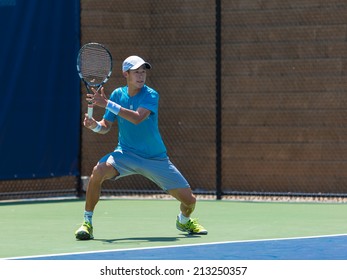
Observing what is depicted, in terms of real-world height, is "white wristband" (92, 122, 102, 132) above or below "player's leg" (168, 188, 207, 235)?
above

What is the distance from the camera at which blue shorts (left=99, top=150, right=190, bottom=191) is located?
973 centimetres

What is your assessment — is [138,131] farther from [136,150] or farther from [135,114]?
[135,114]

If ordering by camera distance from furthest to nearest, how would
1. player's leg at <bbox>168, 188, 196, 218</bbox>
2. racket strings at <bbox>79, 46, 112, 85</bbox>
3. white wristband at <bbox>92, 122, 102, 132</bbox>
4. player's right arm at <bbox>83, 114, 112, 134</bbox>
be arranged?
player's leg at <bbox>168, 188, 196, 218</bbox>
racket strings at <bbox>79, 46, 112, 85</bbox>
white wristband at <bbox>92, 122, 102, 132</bbox>
player's right arm at <bbox>83, 114, 112, 134</bbox>

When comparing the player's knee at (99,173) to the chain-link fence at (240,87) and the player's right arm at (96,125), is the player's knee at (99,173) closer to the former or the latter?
the player's right arm at (96,125)

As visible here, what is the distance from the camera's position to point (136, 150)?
980 centimetres

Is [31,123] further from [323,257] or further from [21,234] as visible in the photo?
[323,257]

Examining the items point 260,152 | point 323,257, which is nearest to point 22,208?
point 260,152

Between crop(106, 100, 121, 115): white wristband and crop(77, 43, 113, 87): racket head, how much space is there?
1.31ft

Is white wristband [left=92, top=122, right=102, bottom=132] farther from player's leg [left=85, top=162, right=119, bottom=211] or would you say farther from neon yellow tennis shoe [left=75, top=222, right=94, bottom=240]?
neon yellow tennis shoe [left=75, top=222, right=94, bottom=240]

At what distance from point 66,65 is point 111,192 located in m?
1.90

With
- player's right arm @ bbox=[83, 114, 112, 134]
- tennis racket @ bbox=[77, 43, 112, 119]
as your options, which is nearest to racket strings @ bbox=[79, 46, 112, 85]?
tennis racket @ bbox=[77, 43, 112, 119]

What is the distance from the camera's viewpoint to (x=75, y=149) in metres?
14.5

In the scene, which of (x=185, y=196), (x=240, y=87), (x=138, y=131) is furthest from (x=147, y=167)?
(x=240, y=87)

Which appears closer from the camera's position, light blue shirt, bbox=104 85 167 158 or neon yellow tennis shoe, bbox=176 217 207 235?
light blue shirt, bbox=104 85 167 158
